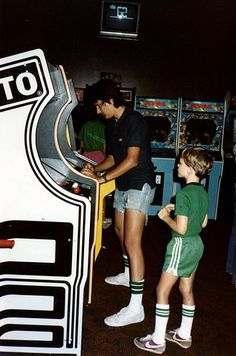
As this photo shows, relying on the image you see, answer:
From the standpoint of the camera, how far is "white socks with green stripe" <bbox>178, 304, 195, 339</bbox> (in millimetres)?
2504

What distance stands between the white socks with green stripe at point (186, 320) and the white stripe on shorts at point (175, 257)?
281 millimetres

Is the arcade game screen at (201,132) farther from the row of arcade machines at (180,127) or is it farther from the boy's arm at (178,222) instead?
the boy's arm at (178,222)

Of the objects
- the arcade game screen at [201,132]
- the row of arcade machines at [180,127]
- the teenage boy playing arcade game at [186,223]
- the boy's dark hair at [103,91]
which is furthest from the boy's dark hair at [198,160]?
the arcade game screen at [201,132]

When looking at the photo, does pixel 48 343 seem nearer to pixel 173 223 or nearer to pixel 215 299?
pixel 173 223

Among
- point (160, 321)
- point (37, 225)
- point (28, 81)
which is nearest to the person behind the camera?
point (28, 81)

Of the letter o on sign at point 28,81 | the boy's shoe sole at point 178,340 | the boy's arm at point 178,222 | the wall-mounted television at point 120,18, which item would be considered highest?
the wall-mounted television at point 120,18

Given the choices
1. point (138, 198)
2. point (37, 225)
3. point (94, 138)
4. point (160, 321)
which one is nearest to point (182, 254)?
point (160, 321)

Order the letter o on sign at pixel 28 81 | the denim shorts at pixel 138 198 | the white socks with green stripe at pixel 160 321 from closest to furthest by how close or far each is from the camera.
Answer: the letter o on sign at pixel 28 81 < the white socks with green stripe at pixel 160 321 < the denim shorts at pixel 138 198

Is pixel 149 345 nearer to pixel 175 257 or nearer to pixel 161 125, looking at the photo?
pixel 175 257

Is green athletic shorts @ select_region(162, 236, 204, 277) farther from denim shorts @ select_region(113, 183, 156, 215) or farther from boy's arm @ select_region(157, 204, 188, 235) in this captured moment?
denim shorts @ select_region(113, 183, 156, 215)

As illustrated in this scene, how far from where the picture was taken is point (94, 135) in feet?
17.5

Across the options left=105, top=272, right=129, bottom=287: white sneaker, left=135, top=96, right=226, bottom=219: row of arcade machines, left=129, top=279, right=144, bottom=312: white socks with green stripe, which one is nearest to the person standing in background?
left=135, top=96, right=226, bottom=219: row of arcade machines

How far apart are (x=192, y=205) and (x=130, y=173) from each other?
2.01 ft

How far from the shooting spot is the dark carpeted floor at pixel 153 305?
2.60 metres
